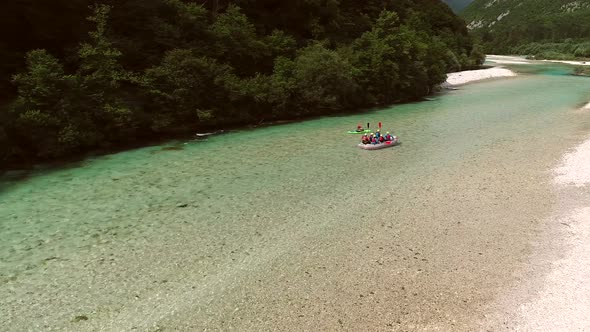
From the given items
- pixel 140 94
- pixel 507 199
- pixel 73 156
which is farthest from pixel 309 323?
pixel 140 94

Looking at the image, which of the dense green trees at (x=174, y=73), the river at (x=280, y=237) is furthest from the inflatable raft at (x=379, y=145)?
the dense green trees at (x=174, y=73)

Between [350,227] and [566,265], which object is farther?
[350,227]

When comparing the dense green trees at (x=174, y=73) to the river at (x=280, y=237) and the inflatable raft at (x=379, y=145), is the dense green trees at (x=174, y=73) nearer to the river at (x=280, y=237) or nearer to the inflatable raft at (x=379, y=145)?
the river at (x=280, y=237)

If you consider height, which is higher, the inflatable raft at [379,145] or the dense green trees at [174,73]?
the dense green trees at [174,73]

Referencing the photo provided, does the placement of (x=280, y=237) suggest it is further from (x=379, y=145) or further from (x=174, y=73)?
(x=174, y=73)

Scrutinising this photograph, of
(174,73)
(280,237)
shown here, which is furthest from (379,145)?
(174,73)

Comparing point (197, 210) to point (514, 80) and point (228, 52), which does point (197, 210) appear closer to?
point (228, 52)

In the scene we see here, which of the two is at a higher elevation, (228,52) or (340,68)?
(228,52)
